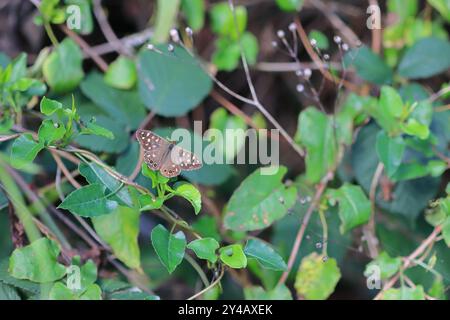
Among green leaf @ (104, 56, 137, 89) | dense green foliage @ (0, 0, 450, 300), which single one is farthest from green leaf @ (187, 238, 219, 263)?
green leaf @ (104, 56, 137, 89)

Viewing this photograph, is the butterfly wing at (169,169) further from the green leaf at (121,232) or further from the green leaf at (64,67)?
the green leaf at (64,67)

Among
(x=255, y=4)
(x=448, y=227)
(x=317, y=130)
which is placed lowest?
(x=448, y=227)

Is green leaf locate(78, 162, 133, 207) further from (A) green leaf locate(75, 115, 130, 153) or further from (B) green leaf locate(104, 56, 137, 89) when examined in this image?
(B) green leaf locate(104, 56, 137, 89)

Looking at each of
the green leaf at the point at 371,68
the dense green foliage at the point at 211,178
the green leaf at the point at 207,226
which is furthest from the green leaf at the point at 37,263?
the green leaf at the point at 371,68

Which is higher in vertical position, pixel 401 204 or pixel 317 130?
pixel 317 130

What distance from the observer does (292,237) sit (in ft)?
4.66

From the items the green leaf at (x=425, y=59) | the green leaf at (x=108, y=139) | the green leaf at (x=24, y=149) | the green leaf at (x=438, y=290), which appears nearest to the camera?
the green leaf at (x=24, y=149)

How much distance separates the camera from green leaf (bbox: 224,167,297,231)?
3.76 feet

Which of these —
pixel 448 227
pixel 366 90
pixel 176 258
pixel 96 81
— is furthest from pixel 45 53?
pixel 448 227

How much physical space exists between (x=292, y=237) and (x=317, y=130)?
1.00ft

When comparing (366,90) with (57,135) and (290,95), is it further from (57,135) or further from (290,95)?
(57,135)

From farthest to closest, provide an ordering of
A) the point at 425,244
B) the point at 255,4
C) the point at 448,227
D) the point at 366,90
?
the point at 255,4 < the point at 366,90 < the point at 425,244 < the point at 448,227

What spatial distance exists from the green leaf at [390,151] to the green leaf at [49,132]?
0.56 metres

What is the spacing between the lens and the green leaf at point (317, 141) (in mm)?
1224
